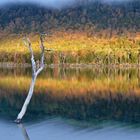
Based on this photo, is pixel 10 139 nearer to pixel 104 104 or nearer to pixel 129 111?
pixel 129 111

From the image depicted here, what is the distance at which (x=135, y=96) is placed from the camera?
49.6 meters

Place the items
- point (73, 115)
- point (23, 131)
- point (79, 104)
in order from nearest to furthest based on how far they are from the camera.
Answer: point (23, 131) → point (73, 115) → point (79, 104)

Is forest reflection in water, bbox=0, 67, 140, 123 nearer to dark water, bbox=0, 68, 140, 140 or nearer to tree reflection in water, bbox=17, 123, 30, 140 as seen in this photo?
dark water, bbox=0, 68, 140, 140

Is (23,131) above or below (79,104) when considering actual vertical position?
above

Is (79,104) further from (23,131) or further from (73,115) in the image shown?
(23,131)

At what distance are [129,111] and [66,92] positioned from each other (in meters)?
16.7

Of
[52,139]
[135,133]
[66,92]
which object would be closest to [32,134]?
[52,139]

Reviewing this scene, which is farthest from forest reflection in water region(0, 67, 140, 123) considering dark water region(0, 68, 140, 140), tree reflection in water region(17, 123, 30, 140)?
tree reflection in water region(17, 123, 30, 140)

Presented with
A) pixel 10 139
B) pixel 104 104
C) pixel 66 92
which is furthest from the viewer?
pixel 66 92

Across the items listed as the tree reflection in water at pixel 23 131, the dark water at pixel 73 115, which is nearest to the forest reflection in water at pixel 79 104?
the dark water at pixel 73 115

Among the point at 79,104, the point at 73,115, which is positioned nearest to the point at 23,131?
the point at 73,115

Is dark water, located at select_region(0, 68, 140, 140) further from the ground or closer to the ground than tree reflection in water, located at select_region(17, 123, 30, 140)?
closer to the ground

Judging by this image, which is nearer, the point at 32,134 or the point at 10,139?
the point at 10,139

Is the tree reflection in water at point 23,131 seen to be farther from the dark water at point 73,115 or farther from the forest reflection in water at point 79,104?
the forest reflection in water at point 79,104
